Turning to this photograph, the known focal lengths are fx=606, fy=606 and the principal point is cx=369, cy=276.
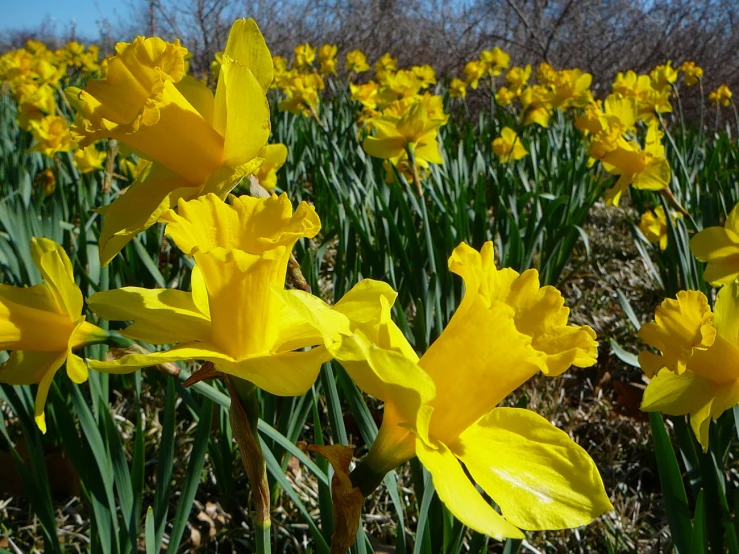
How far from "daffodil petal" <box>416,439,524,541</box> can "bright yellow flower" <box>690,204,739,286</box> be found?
998 millimetres

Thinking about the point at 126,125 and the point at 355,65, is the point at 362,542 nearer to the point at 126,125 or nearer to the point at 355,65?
the point at 126,125

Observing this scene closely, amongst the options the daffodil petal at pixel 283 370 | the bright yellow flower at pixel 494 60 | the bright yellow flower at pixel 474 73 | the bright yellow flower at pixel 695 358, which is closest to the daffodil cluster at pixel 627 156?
the bright yellow flower at pixel 695 358

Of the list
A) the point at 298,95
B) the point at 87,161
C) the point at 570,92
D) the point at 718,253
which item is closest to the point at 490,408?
the point at 718,253

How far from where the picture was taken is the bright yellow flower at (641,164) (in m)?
2.01

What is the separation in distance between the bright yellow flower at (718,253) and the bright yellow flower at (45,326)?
3.92 feet

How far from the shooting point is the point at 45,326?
75 cm

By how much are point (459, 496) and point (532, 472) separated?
116 mm

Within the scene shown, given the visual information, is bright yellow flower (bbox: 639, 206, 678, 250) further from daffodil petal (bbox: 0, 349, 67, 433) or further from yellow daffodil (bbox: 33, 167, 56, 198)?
yellow daffodil (bbox: 33, 167, 56, 198)

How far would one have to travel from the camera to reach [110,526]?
1.15m

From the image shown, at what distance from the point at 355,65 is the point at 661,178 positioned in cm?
519

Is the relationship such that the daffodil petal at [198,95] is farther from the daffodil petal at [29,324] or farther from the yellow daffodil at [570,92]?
the yellow daffodil at [570,92]

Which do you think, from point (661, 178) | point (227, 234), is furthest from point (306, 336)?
point (661, 178)

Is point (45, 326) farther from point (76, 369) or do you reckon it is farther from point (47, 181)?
point (47, 181)

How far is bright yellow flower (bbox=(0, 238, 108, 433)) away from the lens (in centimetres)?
73
